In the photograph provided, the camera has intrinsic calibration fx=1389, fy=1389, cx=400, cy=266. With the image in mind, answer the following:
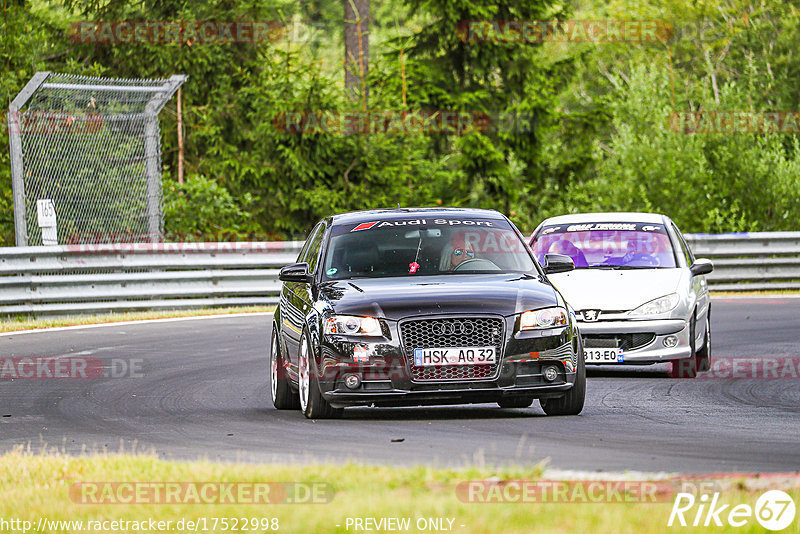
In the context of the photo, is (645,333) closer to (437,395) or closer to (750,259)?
(437,395)

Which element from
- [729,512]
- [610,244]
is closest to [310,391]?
[729,512]

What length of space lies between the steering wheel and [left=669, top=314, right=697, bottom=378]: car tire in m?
3.36

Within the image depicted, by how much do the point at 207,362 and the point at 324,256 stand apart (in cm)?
443

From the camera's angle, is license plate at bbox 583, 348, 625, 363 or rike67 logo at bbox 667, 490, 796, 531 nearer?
rike67 logo at bbox 667, 490, 796, 531

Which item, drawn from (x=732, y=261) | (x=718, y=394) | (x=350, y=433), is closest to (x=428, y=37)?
(x=732, y=261)

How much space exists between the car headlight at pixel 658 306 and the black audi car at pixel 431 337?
9.15 ft

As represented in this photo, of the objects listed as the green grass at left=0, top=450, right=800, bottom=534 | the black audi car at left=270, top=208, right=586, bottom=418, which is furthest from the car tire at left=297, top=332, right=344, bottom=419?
the green grass at left=0, top=450, right=800, bottom=534

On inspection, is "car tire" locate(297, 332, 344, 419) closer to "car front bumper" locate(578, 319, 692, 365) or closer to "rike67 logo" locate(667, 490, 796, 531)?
"car front bumper" locate(578, 319, 692, 365)

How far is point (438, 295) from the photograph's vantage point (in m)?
9.72

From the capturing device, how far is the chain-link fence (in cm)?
2064

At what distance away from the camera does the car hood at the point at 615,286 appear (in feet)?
43.4

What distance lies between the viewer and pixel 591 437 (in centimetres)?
868

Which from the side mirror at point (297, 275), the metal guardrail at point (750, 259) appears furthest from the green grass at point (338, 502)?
the metal guardrail at point (750, 259)

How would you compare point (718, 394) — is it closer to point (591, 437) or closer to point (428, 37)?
point (591, 437)
